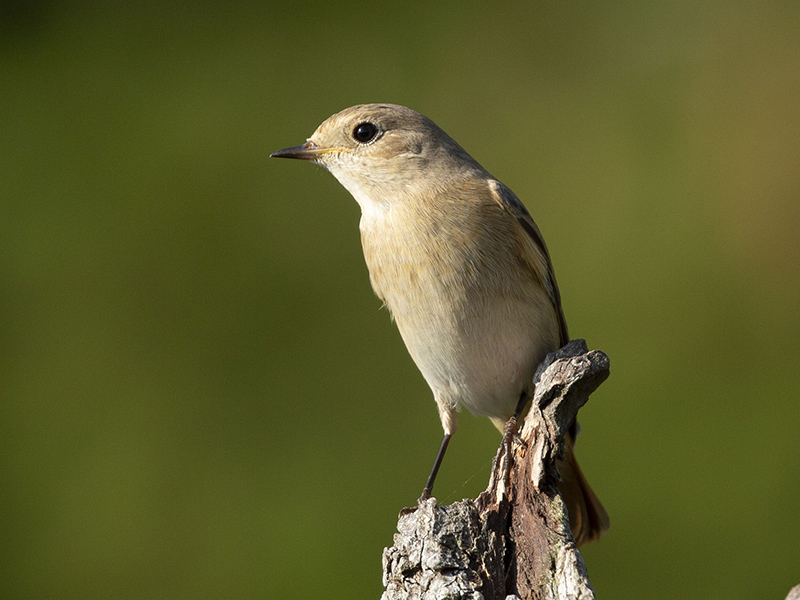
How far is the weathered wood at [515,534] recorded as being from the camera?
2.20m

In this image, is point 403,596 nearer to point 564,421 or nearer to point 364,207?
point 564,421

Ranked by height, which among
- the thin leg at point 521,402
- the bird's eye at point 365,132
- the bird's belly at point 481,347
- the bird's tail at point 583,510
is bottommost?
the bird's tail at point 583,510

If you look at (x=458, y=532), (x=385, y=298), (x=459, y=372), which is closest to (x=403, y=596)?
(x=458, y=532)

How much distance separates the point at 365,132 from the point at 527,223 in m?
0.79

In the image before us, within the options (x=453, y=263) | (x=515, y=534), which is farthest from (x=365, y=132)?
(x=515, y=534)

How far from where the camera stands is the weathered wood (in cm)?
220

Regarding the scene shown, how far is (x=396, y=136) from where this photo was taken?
333cm

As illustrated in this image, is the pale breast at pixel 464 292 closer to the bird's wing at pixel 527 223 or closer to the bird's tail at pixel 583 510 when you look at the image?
the bird's wing at pixel 527 223

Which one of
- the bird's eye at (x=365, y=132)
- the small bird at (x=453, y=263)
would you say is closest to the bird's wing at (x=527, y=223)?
the small bird at (x=453, y=263)

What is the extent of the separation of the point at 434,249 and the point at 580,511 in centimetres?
124

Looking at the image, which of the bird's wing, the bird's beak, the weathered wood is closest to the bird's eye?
the bird's beak

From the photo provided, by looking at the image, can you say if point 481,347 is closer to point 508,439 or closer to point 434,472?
point 508,439

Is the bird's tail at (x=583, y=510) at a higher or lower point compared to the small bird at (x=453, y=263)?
lower

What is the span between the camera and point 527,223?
3.21 metres
